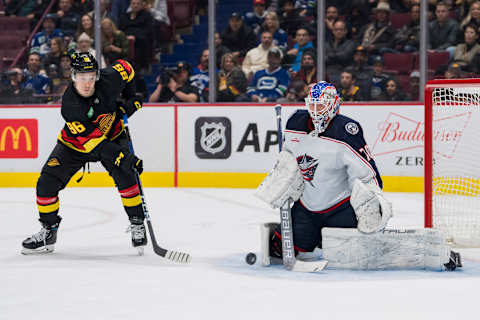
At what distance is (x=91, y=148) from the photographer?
13.6 feet

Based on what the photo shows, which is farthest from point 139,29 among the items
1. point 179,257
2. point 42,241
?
point 179,257

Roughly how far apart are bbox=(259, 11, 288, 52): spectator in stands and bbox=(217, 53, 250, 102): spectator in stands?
462 mm

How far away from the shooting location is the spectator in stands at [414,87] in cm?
766

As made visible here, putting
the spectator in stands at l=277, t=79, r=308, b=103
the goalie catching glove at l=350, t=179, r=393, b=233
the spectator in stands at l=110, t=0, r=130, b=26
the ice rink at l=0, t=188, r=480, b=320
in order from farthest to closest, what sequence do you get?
the spectator in stands at l=110, t=0, r=130, b=26 → the spectator in stands at l=277, t=79, r=308, b=103 → the goalie catching glove at l=350, t=179, r=393, b=233 → the ice rink at l=0, t=188, r=480, b=320

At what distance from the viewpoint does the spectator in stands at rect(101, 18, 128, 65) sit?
8492 millimetres

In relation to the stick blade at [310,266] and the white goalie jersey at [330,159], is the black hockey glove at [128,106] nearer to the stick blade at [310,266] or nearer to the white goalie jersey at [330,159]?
the white goalie jersey at [330,159]

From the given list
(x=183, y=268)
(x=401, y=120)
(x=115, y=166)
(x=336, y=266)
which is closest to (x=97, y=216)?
(x=115, y=166)

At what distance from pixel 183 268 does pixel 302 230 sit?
0.60 metres

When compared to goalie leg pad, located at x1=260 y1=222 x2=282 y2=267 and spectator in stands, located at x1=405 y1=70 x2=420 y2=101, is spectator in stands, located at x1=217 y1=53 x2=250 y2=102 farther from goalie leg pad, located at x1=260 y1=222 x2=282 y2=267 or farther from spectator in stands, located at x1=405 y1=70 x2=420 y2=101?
goalie leg pad, located at x1=260 y1=222 x2=282 y2=267

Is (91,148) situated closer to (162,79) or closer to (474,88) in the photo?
(474,88)

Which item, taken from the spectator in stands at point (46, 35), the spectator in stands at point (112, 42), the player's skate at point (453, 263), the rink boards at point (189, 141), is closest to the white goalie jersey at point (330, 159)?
the player's skate at point (453, 263)

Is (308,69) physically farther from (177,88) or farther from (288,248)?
(288,248)

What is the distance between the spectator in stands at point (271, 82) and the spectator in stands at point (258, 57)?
0.05m

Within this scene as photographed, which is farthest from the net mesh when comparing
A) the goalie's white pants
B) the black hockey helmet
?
the black hockey helmet
